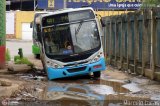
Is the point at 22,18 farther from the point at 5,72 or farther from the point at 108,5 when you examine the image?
the point at 5,72

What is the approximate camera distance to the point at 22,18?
63875mm

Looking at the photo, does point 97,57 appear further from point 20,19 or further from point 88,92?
point 20,19

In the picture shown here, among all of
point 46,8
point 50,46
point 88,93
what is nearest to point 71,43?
point 50,46

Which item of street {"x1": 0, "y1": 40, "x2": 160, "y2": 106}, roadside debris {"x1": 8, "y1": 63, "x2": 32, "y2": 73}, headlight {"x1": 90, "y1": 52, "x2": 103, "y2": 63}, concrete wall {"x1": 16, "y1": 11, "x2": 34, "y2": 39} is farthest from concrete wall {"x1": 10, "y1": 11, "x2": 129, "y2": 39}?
headlight {"x1": 90, "y1": 52, "x2": 103, "y2": 63}

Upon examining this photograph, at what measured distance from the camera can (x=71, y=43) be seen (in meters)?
17.2

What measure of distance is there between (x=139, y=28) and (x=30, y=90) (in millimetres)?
6763

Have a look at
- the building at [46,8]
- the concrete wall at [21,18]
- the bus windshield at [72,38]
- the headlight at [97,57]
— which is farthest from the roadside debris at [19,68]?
the concrete wall at [21,18]

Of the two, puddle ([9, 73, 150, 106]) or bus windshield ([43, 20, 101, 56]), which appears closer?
puddle ([9, 73, 150, 106])

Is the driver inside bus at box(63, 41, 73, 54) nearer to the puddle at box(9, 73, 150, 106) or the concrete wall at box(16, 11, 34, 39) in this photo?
the puddle at box(9, 73, 150, 106)

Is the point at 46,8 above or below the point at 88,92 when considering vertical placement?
below

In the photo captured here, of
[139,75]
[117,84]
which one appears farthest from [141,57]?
[117,84]

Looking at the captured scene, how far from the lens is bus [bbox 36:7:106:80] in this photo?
1722 centimetres

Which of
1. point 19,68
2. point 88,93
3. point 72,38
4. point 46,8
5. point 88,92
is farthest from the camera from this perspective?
point 46,8

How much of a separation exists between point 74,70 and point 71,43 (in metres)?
1.04
